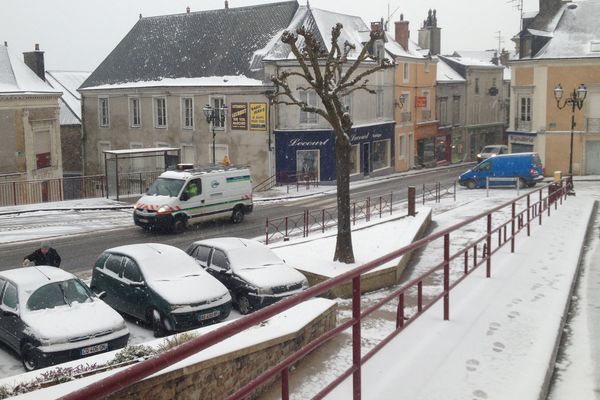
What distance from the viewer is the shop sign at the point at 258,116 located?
3919cm

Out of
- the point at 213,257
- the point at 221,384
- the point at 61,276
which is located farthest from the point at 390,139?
the point at 221,384

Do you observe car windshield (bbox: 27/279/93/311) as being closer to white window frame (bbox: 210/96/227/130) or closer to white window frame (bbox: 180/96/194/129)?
white window frame (bbox: 210/96/227/130)

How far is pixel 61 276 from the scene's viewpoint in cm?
1213

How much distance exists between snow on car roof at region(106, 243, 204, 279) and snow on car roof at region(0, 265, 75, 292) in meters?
1.55

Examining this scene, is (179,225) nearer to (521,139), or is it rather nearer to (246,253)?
(246,253)

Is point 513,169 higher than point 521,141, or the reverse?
point 521,141

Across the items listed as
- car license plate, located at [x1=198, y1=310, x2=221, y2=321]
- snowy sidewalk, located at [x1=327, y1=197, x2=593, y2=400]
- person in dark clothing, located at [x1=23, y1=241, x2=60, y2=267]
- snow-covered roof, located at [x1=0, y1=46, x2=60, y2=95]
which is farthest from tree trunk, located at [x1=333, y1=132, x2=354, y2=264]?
snow-covered roof, located at [x1=0, y1=46, x2=60, y2=95]

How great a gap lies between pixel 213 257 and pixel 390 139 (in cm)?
3341

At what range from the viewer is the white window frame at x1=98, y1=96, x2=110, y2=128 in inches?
1817

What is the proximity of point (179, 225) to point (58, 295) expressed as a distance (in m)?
12.7

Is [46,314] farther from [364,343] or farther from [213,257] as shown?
[364,343]

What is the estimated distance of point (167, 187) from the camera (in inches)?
971

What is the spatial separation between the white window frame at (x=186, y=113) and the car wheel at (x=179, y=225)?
18.6 metres

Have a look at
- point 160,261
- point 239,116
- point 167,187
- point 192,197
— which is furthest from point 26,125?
point 160,261
